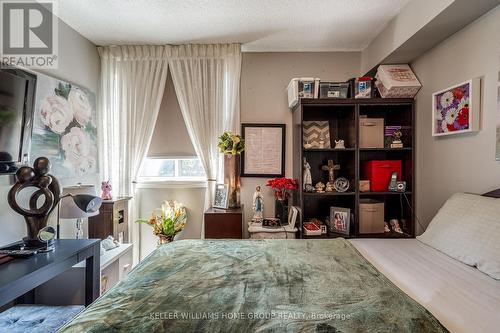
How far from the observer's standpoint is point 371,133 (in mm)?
2594

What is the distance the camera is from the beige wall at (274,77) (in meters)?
3.02

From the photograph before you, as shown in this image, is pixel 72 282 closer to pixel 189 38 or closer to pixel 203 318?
pixel 203 318

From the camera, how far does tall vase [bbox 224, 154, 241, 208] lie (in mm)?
2814

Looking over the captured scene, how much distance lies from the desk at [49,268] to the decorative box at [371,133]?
2.49m

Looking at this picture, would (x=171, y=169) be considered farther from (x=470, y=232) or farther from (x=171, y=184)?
(x=470, y=232)

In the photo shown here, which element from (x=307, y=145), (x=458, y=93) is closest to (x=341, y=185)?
(x=307, y=145)

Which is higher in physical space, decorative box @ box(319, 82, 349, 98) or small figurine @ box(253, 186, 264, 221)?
decorative box @ box(319, 82, 349, 98)

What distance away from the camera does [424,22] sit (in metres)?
1.89

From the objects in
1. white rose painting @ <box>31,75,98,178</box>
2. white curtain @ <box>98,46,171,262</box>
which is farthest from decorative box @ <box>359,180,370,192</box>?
white rose painting @ <box>31,75,98,178</box>

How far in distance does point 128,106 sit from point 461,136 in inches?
124

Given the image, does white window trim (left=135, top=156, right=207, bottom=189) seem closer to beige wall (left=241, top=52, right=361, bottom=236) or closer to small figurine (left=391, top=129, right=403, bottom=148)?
beige wall (left=241, top=52, right=361, bottom=236)

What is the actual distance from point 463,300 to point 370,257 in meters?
0.56

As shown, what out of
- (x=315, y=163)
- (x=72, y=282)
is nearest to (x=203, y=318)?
(x=72, y=282)

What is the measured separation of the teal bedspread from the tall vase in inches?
49.1
